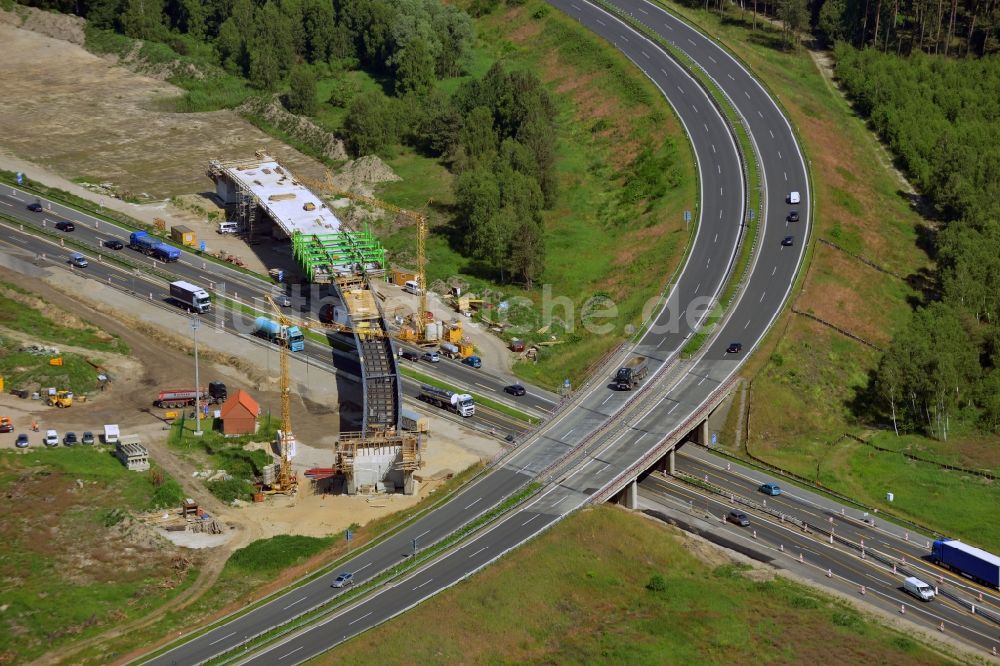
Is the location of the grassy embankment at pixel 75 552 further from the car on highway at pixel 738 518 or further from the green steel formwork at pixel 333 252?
the car on highway at pixel 738 518

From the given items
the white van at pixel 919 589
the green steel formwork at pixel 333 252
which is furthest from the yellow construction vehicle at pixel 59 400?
the white van at pixel 919 589

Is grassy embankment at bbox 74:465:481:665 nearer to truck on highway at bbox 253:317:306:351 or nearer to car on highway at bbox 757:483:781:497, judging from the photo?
car on highway at bbox 757:483:781:497

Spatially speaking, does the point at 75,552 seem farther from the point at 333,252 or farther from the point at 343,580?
the point at 333,252

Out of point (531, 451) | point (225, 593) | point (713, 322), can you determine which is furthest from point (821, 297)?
point (225, 593)

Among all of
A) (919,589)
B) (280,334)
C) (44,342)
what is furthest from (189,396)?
(919,589)

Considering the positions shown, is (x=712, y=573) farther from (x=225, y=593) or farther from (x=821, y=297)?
(x=821, y=297)

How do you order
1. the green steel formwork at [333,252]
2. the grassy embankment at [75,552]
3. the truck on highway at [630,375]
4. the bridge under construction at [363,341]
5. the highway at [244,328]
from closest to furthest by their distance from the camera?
the grassy embankment at [75,552] < the bridge under construction at [363,341] < the highway at [244,328] < the truck on highway at [630,375] < the green steel formwork at [333,252]

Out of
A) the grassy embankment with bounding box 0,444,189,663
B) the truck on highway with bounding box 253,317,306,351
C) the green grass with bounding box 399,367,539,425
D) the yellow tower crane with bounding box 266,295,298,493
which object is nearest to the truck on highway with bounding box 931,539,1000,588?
the green grass with bounding box 399,367,539,425
